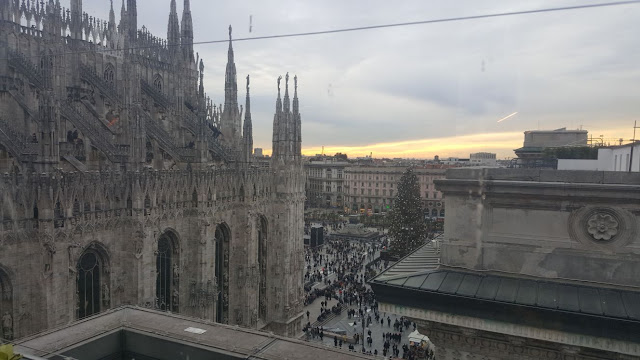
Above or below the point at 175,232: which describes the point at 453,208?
above

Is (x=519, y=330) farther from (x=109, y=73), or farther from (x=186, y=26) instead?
(x=186, y=26)

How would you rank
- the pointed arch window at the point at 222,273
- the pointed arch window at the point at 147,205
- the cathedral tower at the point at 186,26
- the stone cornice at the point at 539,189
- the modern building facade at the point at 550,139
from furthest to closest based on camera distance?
the modern building facade at the point at 550,139 < the cathedral tower at the point at 186,26 < the pointed arch window at the point at 222,273 < the pointed arch window at the point at 147,205 < the stone cornice at the point at 539,189

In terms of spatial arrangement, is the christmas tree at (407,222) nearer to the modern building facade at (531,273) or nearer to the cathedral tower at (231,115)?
the cathedral tower at (231,115)

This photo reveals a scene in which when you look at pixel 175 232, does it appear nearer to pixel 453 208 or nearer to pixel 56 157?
pixel 56 157

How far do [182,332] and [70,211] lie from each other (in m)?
10.9

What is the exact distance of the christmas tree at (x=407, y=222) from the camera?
45844 millimetres

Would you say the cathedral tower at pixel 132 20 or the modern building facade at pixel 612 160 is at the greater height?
the cathedral tower at pixel 132 20

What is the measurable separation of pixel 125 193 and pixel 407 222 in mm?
31809

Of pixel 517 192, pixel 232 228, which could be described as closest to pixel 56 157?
pixel 232 228

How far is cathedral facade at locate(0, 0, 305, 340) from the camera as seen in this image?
16641 mm

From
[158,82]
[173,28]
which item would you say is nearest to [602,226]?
[158,82]

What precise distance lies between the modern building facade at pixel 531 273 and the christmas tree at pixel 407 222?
125ft

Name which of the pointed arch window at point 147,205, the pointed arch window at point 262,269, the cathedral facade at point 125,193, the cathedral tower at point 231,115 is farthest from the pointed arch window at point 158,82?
the pointed arch window at point 147,205

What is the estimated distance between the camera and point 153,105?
3178 cm
